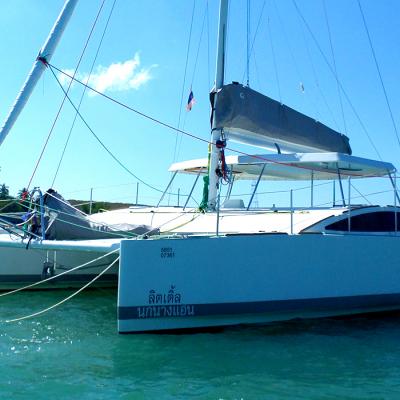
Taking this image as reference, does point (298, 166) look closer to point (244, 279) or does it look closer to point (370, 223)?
point (370, 223)

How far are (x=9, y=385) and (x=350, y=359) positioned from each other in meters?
3.22

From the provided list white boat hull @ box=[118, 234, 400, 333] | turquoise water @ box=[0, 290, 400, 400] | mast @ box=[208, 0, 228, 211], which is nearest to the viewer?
turquoise water @ box=[0, 290, 400, 400]

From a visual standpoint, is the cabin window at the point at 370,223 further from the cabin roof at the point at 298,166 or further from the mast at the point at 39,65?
the mast at the point at 39,65

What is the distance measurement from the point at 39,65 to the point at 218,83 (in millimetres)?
3326

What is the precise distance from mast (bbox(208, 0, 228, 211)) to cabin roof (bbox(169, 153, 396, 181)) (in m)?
0.35

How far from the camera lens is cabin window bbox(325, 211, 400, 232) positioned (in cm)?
714

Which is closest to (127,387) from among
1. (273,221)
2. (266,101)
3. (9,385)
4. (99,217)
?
(9,385)

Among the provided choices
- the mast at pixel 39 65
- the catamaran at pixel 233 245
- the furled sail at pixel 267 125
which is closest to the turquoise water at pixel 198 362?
the catamaran at pixel 233 245

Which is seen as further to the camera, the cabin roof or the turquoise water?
the cabin roof

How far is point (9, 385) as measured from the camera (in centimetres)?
437

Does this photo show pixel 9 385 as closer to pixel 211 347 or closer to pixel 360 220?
pixel 211 347

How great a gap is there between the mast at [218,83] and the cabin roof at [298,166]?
1.14 ft

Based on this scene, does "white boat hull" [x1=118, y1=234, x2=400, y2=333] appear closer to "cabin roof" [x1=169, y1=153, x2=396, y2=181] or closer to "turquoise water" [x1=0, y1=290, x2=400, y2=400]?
"turquoise water" [x1=0, y1=290, x2=400, y2=400]

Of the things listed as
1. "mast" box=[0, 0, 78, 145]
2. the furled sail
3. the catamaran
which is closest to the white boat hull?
the catamaran
